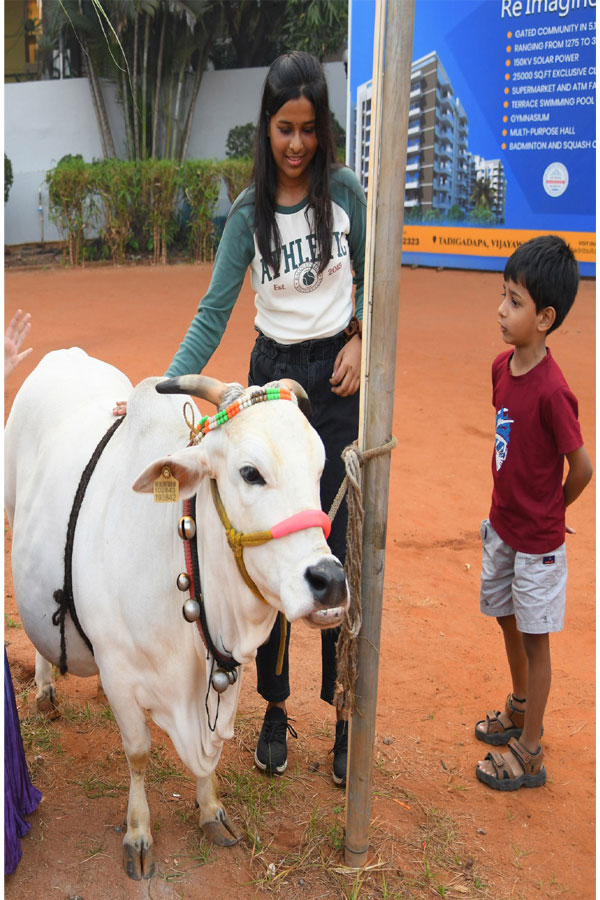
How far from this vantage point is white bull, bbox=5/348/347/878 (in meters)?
1.99

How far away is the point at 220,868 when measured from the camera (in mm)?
2559

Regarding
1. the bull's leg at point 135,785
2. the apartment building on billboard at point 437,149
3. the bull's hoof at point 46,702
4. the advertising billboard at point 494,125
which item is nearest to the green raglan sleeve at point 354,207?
the bull's leg at point 135,785

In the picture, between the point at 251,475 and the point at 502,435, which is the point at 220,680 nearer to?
the point at 251,475

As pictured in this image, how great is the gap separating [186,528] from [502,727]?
1.70 m

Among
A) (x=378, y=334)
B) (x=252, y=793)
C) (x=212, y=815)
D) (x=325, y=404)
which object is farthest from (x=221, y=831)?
(x=378, y=334)

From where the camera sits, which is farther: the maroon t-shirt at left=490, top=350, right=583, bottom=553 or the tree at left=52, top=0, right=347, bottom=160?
the tree at left=52, top=0, right=347, bottom=160

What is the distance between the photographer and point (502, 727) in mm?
3234

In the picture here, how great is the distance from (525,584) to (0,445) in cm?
173

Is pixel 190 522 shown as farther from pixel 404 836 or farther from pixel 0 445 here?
Answer: pixel 404 836

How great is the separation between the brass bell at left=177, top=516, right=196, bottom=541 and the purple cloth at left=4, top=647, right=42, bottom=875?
2.42ft

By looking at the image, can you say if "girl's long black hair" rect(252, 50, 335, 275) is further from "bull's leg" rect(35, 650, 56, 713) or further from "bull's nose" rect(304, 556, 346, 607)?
"bull's leg" rect(35, 650, 56, 713)

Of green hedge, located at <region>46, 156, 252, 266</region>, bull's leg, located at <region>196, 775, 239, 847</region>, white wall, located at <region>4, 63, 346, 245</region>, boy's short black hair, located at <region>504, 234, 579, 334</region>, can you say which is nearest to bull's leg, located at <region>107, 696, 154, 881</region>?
bull's leg, located at <region>196, 775, 239, 847</region>

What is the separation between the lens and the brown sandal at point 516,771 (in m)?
2.99

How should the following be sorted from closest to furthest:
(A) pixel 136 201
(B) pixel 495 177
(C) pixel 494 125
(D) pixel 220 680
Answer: (D) pixel 220 680 < (C) pixel 494 125 < (B) pixel 495 177 < (A) pixel 136 201
